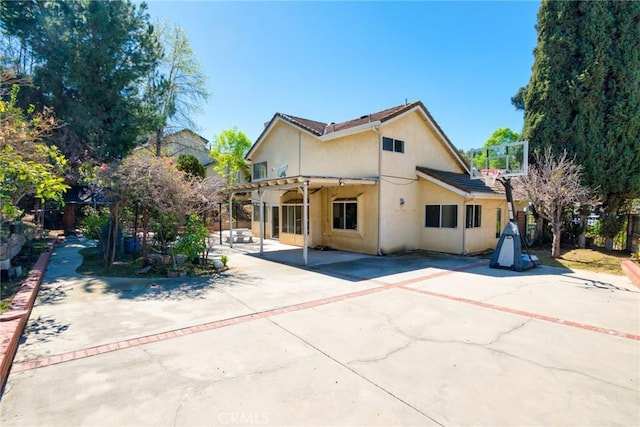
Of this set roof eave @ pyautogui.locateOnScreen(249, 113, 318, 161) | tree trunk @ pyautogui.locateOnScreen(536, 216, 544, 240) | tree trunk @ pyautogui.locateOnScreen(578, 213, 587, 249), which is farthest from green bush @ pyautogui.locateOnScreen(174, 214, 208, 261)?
tree trunk @ pyautogui.locateOnScreen(578, 213, 587, 249)

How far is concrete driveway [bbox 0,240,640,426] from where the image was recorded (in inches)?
125

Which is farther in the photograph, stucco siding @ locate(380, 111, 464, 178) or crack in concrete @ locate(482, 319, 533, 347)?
stucco siding @ locate(380, 111, 464, 178)

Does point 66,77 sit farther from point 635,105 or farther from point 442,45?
point 635,105

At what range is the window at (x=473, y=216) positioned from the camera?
13.6m

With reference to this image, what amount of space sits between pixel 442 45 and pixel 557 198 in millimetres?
7894

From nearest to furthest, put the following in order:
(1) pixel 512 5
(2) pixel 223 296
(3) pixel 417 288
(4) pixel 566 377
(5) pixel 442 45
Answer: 1. (4) pixel 566 377
2. (2) pixel 223 296
3. (3) pixel 417 288
4. (1) pixel 512 5
5. (5) pixel 442 45

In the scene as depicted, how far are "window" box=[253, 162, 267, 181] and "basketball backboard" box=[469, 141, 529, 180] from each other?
39.9 ft

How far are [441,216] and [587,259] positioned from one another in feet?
18.6

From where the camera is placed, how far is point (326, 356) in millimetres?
4344

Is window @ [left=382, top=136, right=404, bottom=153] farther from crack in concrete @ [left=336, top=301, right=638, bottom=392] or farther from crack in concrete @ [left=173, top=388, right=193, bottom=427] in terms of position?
crack in concrete @ [left=173, top=388, right=193, bottom=427]

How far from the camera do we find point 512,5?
12.2 metres

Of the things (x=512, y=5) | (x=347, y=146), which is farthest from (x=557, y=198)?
(x=347, y=146)

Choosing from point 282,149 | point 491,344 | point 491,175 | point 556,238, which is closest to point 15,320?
point 491,344

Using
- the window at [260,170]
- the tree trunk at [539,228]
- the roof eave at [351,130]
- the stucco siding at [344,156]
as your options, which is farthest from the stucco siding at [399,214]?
the window at [260,170]
